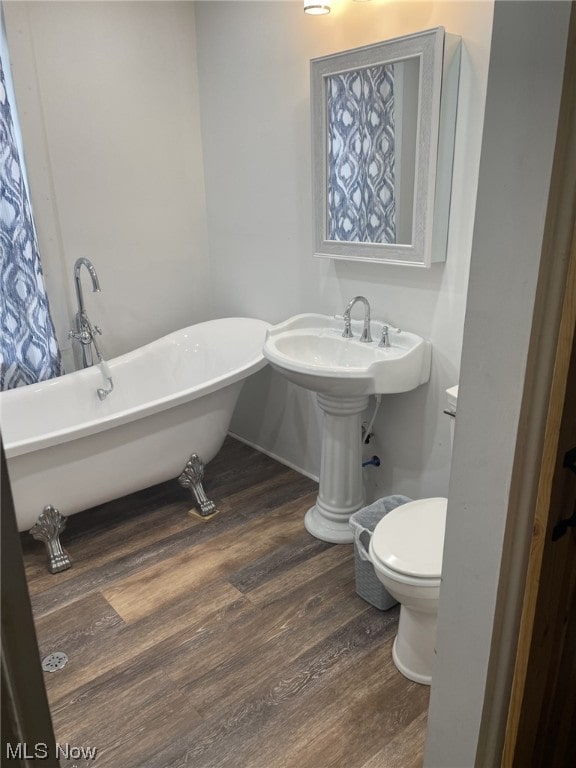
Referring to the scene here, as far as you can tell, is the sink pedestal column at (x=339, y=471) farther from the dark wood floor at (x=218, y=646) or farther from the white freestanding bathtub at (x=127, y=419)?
the white freestanding bathtub at (x=127, y=419)

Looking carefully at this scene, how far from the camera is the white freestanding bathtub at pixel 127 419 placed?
230 centimetres

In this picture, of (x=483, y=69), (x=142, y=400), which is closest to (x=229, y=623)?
(x=142, y=400)

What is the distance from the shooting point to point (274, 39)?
2.65 metres

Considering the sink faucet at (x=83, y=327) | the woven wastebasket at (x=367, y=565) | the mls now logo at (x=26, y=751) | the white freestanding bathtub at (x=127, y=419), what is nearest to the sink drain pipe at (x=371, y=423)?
the woven wastebasket at (x=367, y=565)

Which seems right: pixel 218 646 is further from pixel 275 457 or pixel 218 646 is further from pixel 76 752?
pixel 275 457

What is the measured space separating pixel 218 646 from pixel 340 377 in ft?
3.38

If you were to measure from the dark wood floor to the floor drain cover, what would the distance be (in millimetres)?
27

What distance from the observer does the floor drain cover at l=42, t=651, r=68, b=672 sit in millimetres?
1944

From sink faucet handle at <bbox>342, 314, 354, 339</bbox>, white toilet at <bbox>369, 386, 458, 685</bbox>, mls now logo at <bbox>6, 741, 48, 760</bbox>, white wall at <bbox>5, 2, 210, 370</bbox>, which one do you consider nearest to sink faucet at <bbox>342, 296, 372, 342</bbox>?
sink faucet handle at <bbox>342, 314, 354, 339</bbox>

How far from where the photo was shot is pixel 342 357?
2541 mm

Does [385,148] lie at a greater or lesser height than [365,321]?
greater

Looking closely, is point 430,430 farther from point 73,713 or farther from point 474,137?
point 73,713

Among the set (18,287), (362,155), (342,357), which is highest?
(362,155)

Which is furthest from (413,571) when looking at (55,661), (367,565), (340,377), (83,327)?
(83,327)
